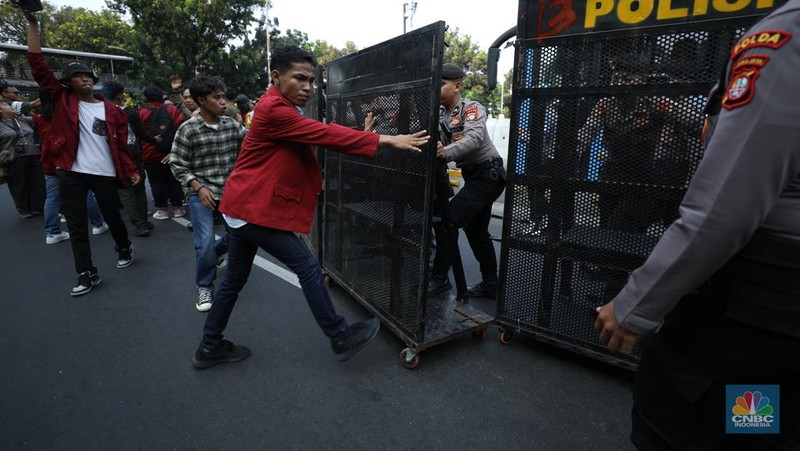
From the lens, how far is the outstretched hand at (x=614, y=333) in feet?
4.06

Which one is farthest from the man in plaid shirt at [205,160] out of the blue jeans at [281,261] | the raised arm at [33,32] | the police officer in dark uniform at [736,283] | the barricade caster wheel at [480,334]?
the police officer in dark uniform at [736,283]

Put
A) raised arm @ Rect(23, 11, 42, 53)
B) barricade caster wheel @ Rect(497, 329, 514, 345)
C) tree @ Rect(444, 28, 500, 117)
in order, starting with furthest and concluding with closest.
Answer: tree @ Rect(444, 28, 500, 117), raised arm @ Rect(23, 11, 42, 53), barricade caster wheel @ Rect(497, 329, 514, 345)

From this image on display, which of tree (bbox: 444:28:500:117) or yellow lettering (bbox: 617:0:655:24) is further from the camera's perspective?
tree (bbox: 444:28:500:117)

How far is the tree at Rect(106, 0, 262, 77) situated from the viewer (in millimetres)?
24766

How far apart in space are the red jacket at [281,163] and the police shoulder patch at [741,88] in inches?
63.5

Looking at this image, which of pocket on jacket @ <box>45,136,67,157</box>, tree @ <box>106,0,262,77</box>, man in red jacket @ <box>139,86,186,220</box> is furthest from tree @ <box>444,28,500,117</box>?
pocket on jacket @ <box>45,136,67,157</box>

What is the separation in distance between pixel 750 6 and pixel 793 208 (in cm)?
147

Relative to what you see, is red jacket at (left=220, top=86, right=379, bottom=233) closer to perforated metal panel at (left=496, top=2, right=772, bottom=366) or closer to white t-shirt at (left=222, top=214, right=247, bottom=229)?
white t-shirt at (left=222, top=214, right=247, bottom=229)

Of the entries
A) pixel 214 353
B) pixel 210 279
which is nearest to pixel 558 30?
pixel 214 353

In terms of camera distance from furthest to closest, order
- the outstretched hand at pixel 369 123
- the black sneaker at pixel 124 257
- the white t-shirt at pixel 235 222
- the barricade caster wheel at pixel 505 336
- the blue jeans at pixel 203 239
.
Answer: the black sneaker at pixel 124 257 < the blue jeans at pixel 203 239 < the barricade caster wheel at pixel 505 336 < the outstretched hand at pixel 369 123 < the white t-shirt at pixel 235 222

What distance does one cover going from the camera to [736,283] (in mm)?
1116

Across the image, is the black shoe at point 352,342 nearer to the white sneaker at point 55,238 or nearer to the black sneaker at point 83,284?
the black sneaker at point 83,284

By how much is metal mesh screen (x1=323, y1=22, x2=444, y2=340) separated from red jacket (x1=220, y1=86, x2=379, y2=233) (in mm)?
447

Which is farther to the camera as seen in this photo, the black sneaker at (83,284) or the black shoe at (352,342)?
the black sneaker at (83,284)
